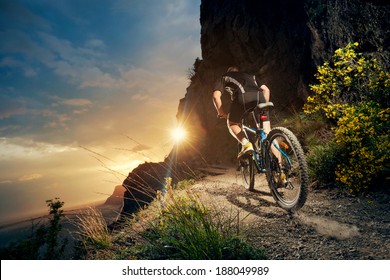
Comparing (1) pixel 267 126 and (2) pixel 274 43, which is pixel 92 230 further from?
(2) pixel 274 43

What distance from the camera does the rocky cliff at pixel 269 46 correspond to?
5457 mm

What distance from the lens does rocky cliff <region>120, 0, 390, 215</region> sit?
215 inches

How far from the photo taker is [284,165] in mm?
3496

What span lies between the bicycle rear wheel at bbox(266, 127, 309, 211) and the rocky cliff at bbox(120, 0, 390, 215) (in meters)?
1.14

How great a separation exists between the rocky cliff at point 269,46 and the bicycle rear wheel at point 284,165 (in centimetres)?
A: 114

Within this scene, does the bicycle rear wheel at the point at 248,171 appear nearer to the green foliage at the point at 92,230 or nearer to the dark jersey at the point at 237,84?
the dark jersey at the point at 237,84

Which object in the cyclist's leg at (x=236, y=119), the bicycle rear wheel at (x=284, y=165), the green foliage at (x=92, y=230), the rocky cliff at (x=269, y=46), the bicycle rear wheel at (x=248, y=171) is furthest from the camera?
the rocky cliff at (x=269, y=46)

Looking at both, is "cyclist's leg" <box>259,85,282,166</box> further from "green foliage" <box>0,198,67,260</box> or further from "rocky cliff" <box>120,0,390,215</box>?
"green foliage" <box>0,198,67,260</box>

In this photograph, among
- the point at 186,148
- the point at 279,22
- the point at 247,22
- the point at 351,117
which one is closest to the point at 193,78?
the point at 186,148

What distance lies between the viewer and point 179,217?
8.08 feet

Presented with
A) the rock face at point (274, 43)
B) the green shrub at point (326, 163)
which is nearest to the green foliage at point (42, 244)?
the green shrub at point (326, 163)

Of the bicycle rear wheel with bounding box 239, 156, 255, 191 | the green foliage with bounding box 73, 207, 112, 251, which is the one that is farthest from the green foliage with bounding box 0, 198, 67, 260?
the bicycle rear wheel with bounding box 239, 156, 255, 191
